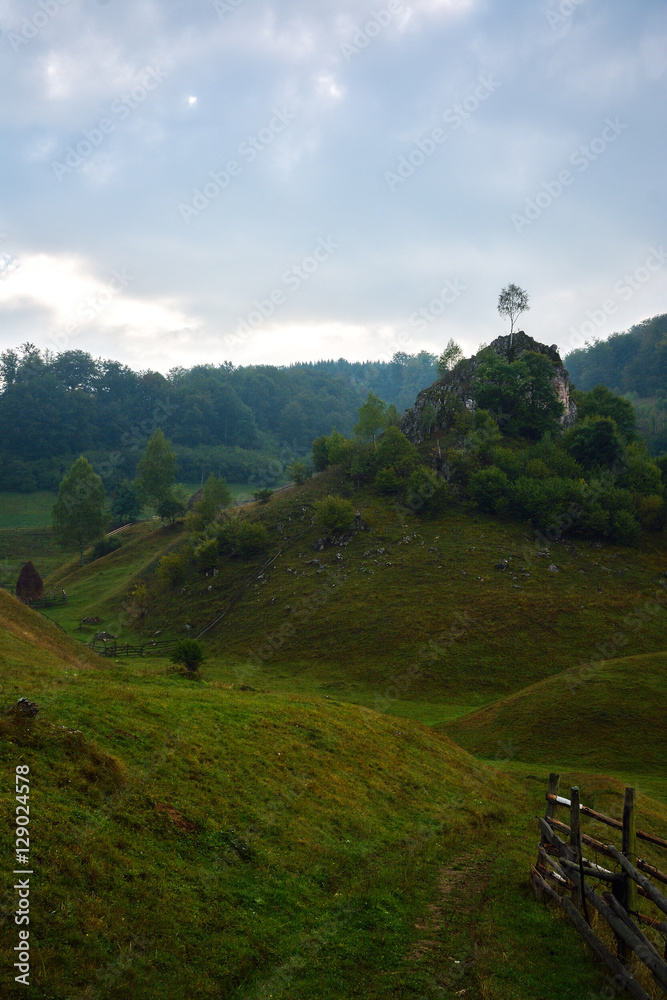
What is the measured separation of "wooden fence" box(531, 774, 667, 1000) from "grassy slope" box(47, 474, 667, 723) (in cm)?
3035

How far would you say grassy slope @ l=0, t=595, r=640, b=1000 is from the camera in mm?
9805

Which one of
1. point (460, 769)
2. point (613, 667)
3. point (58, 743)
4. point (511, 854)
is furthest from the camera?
point (613, 667)

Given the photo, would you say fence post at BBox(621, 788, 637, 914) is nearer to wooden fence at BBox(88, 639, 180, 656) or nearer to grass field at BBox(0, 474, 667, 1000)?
grass field at BBox(0, 474, 667, 1000)

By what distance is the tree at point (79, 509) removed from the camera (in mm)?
100750

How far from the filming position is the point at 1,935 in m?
8.38

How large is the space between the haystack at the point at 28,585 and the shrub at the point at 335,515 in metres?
41.8

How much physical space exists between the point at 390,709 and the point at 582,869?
120 feet

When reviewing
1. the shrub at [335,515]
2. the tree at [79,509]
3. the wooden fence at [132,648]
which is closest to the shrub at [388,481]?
the shrub at [335,515]

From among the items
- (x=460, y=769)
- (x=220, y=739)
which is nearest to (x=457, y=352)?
(x=460, y=769)

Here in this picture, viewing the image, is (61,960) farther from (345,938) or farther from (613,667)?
(613,667)

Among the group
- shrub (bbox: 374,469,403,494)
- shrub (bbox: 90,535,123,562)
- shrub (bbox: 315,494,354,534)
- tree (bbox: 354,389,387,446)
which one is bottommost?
shrub (bbox: 90,535,123,562)

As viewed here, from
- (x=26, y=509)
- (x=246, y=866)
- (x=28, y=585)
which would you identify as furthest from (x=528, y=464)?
(x=26, y=509)

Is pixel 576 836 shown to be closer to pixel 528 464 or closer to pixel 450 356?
pixel 528 464

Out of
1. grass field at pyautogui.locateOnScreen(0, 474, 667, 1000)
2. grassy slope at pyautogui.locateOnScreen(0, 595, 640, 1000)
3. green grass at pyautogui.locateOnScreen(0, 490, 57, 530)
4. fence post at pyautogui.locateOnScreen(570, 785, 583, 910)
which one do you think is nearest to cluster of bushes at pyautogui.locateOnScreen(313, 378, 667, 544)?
grass field at pyautogui.locateOnScreen(0, 474, 667, 1000)
